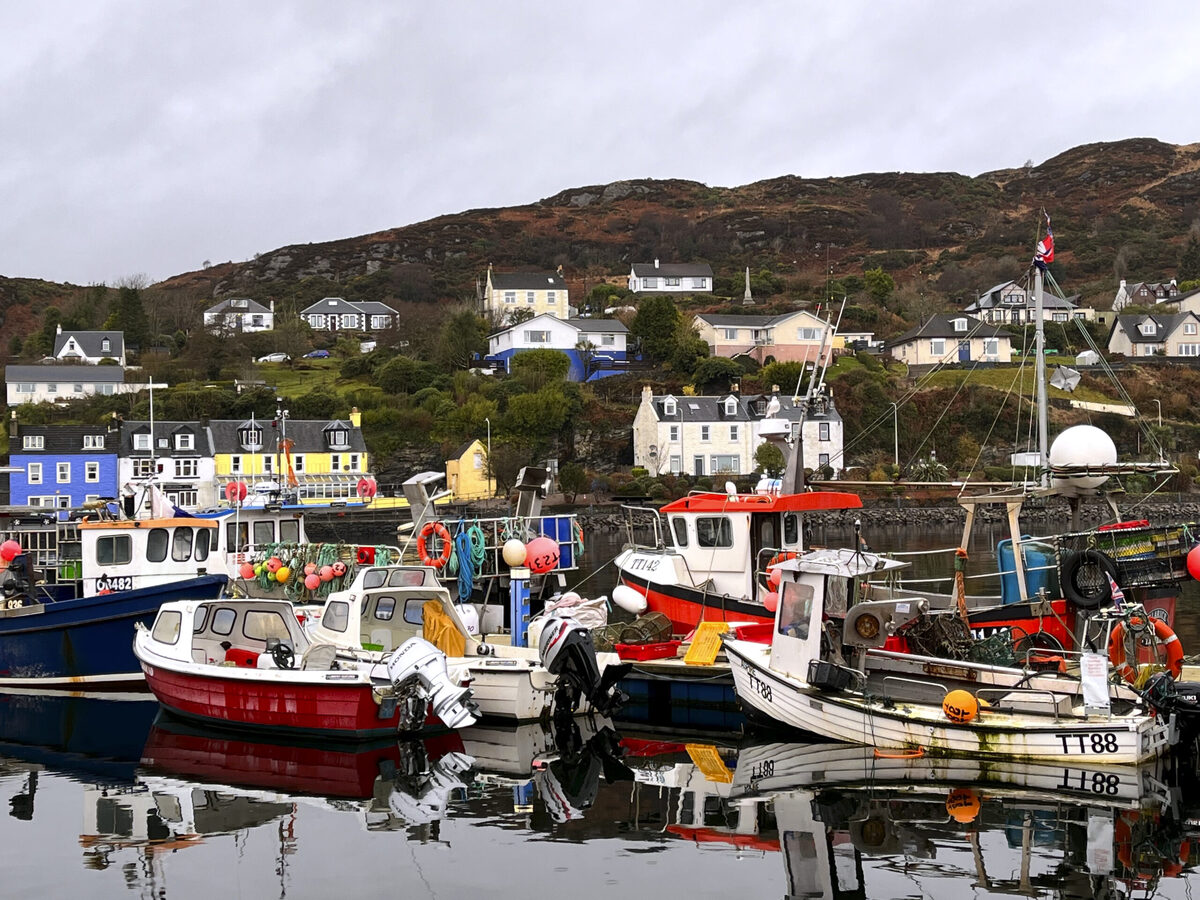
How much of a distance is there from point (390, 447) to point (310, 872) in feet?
201

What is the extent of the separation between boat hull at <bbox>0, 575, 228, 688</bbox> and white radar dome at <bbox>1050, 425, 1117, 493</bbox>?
1346cm

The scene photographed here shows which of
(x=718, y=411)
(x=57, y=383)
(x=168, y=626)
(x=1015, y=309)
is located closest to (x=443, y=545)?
(x=168, y=626)

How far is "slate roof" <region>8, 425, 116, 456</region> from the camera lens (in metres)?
66.7

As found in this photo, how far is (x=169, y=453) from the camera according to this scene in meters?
67.8

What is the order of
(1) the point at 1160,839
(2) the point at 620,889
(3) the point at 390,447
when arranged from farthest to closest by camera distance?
1. (3) the point at 390,447
2. (1) the point at 1160,839
3. (2) the point at 620,889

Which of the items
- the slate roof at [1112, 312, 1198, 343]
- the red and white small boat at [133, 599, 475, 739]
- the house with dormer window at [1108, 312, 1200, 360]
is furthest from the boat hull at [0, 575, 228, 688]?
the slate roof at [1112, 312, 1198, 343]

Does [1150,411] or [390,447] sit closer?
[390,447]

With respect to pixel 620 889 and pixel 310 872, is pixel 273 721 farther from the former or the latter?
pixel 620 889

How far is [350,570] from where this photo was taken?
23.2 m

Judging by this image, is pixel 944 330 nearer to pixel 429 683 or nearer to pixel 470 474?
pixel 470 474

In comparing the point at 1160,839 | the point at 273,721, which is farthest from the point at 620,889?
the point at 273,721

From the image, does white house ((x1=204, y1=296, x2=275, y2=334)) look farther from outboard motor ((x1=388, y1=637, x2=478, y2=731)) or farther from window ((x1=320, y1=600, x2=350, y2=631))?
outboard motor ((x1=388, y1=637, x2=478, y2=731))

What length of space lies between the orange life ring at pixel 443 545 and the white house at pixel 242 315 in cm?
8213

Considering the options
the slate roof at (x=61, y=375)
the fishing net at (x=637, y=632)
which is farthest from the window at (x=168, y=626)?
the slate roof at (x=61, y=375)
